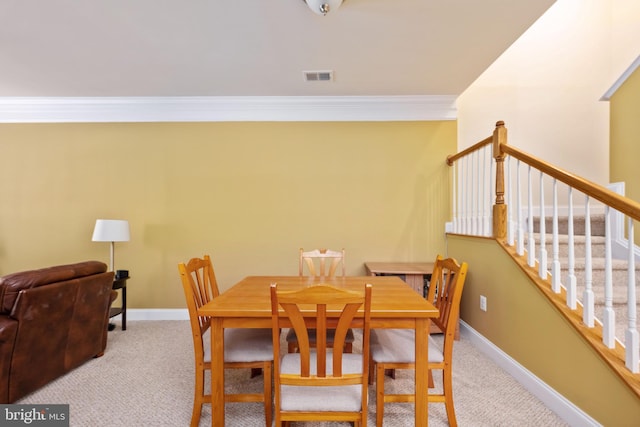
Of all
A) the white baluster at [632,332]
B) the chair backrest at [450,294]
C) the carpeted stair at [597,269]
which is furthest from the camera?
the carpeted stair at [597,269]

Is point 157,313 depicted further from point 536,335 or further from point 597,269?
point 597,269

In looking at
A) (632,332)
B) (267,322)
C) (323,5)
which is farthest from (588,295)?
(323,5)

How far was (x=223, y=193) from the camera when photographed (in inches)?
132

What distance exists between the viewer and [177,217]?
3348 mm

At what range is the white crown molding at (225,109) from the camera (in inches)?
127

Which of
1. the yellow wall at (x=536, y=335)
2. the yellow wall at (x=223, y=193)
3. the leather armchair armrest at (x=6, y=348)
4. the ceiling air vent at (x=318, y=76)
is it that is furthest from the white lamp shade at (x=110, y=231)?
the yellow wall at (x=536, y=335)

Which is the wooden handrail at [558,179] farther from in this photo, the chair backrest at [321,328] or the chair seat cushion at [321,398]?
the chair seat cushion at [321,398]

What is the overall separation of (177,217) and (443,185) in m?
3.11

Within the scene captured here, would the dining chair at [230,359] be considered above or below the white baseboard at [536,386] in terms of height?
above

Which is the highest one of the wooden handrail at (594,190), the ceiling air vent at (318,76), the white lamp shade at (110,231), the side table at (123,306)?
the ceiling air vent at (318,76)

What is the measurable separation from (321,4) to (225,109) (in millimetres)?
1872

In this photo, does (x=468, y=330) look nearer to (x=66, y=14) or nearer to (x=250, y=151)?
(x=250, y=151)

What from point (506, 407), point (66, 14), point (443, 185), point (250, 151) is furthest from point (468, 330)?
point (66, 14)

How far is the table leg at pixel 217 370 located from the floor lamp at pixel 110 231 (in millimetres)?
2166
